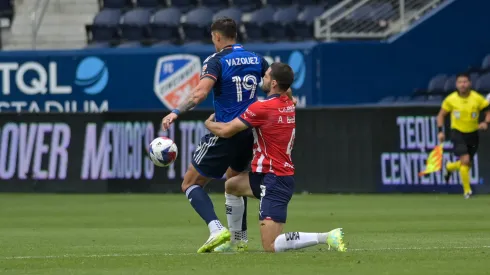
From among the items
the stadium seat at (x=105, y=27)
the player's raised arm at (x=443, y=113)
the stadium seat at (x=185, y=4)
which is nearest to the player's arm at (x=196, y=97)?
the player's raised arm at (x=443, y=113)

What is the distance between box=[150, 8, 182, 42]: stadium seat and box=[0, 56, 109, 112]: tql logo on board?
7.82ft

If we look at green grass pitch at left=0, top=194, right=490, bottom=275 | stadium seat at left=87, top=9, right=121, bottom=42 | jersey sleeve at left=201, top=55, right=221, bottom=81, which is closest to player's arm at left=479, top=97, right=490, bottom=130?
green grass pitch at left=0, top=194, right=490, bottom=275

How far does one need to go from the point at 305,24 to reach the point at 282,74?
1716 cm

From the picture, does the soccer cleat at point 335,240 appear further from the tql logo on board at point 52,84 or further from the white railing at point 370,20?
the tql logo on board at point 52,84

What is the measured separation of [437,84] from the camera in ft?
85.8

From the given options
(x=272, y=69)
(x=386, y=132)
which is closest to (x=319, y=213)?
(x=386, y=132)

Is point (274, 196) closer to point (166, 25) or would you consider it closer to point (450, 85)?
point (450, 85)

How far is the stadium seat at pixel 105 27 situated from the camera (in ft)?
98.3

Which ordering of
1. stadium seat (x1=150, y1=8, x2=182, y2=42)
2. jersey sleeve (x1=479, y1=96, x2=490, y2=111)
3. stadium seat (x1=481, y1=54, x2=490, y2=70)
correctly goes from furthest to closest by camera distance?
stadium seat (x1=150, y1=8, x2=182, y2=42)
stadium seat (x1=481, y1=54, x2=490, y2=70)
jersey sleeve (x1=479, y1=96, x2=490, y2=111)

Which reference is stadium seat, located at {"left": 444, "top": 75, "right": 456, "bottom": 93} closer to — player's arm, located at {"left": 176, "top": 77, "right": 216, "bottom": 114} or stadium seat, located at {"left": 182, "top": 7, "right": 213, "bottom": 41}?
stadium seat, located at {"left": 182, "top": 7, "right": 213, "bottom": 41}

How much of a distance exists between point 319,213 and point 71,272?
841 centimetres

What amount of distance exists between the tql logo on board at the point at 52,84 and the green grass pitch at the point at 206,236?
18.4 ft

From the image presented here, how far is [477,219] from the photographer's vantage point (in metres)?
16.0

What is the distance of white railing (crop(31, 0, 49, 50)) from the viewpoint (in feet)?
94.0
